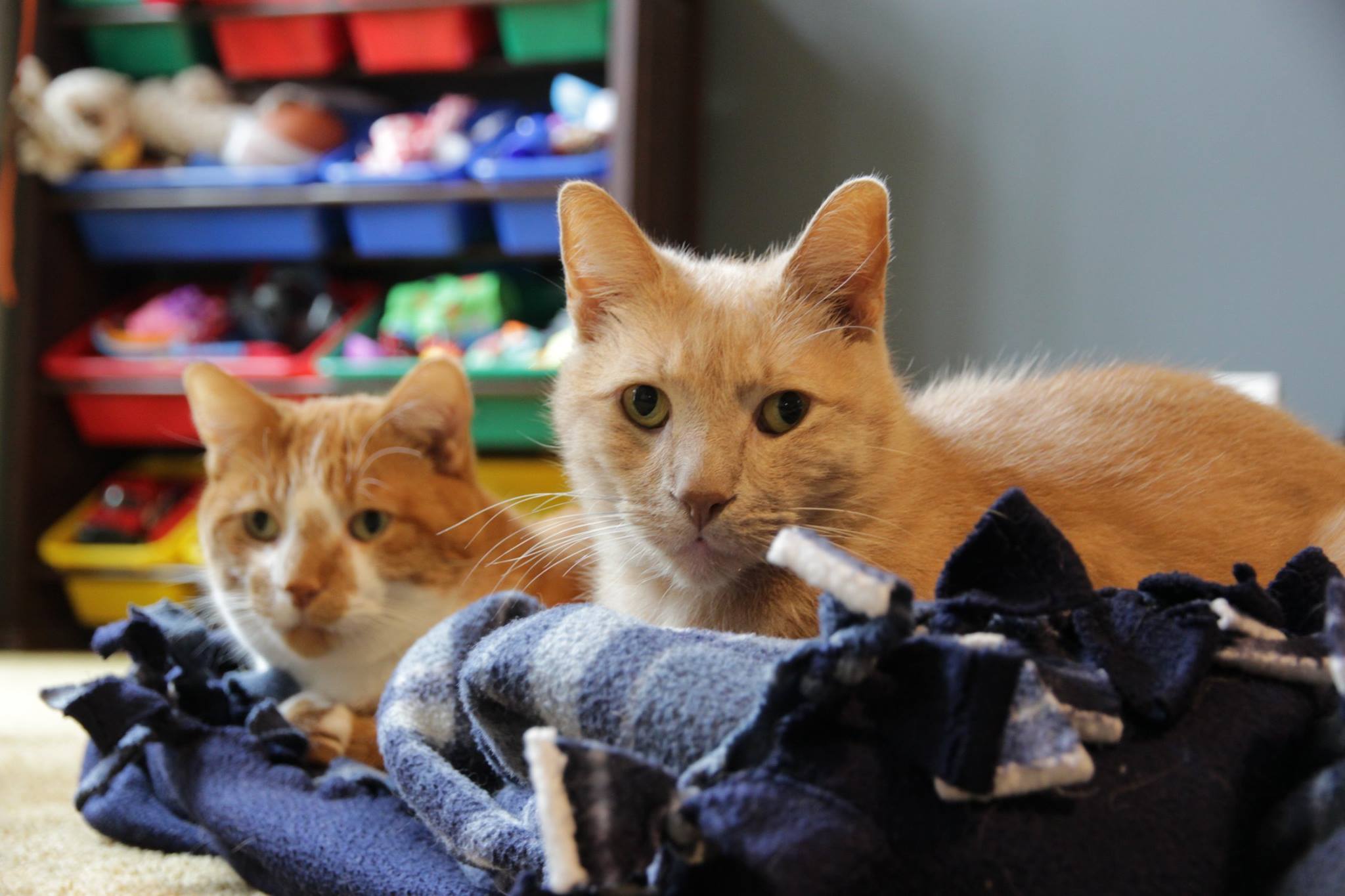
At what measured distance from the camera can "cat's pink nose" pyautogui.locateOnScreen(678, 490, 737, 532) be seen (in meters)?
0.82

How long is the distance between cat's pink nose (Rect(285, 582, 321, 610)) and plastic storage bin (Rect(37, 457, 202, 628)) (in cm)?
172

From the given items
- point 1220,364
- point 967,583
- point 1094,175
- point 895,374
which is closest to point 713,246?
point 1094,175

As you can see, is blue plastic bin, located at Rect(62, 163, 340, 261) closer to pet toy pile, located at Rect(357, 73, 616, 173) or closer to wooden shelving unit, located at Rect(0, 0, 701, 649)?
wooden shelving unit, located at Rect(0, 0, 701, 649)

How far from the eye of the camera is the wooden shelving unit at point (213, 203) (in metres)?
2.52

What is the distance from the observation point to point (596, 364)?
101 centimetres

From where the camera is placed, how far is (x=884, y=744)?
1.81 ft

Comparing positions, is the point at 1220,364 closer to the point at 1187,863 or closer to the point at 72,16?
the point at 1187,863

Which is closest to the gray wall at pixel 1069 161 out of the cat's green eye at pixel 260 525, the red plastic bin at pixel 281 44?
the red plastic bin at pixel 281 44

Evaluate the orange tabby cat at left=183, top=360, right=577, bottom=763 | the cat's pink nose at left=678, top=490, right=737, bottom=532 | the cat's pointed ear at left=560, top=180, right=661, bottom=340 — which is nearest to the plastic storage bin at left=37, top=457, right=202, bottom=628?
the orange tabby cat at left=183, top=360, right=577, bottom=763

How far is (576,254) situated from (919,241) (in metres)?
1.84

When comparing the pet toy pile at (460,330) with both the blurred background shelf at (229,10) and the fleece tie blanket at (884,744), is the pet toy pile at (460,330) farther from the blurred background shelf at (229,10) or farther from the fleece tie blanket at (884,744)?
the fleece tie blanket at (884,744)

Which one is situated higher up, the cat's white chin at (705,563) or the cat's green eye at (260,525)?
the cat's white chin at (705,563)

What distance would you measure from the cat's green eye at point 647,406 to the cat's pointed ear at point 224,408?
0.51 metres

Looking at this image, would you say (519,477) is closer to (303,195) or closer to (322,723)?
(303,195)
